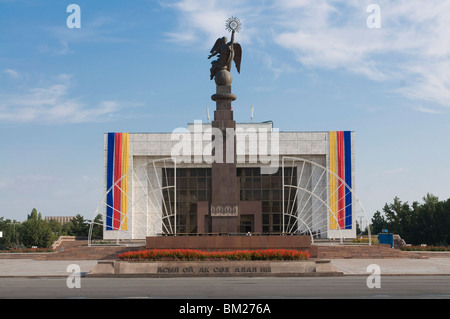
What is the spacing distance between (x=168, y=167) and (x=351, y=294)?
4894 centimetres

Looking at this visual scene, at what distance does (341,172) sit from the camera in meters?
62.8

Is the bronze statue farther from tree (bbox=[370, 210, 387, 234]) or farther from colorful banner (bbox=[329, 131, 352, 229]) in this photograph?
tree (bbox=[370, 210, 387, 234])

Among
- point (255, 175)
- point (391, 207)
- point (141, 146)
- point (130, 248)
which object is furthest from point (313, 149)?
point (130, 248)

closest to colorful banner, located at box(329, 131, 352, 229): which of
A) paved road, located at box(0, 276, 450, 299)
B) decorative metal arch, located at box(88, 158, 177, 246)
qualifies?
decorative metal arch, located at box(88, 158, 177, 246)

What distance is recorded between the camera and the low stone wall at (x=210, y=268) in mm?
24922

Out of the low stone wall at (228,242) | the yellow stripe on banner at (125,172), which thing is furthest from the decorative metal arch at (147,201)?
the low stone wall at (228,242)

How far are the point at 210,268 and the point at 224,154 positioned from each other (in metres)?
9.14

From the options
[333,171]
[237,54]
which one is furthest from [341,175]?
[237,54]

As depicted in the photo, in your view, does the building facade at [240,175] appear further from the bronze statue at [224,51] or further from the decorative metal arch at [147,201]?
the bronze statue at [224,51]

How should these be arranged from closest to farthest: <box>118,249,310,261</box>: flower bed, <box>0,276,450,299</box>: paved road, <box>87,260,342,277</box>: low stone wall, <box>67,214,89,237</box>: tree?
<box>0,276,450,299</box>: paved road < <box>87,260,342,277</box>: low stone wall < <box>118,249,310,261</box>: flower bed < <box>67,214,89,237</box>: tree

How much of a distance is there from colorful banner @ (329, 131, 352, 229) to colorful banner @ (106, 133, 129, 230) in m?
25.8

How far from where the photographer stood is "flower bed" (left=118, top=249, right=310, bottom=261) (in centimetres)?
2628

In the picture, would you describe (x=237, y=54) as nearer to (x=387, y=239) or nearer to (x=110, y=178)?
(x=387, y=239)
